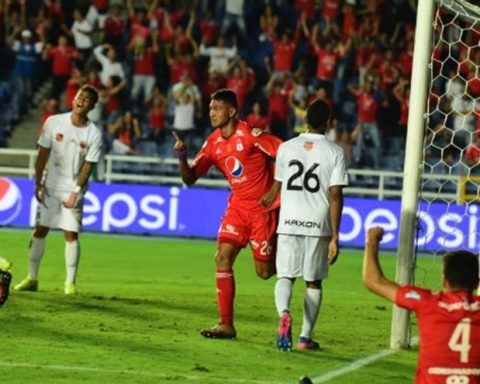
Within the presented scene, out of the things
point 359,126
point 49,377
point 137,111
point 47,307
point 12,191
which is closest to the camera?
point 49,377

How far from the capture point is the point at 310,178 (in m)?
12.1

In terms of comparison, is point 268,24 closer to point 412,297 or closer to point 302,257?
point 302,257

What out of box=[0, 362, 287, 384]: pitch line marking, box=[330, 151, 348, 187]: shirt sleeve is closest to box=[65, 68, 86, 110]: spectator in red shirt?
box=[330, 151, 348, 187]: shirt sleeve

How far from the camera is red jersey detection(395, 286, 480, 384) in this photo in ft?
25.0

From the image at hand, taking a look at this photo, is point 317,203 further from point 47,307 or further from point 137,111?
point 137,111

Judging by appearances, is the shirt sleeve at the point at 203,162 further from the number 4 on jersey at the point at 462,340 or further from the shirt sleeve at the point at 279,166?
the number 4 on jersey at the point at 462,340

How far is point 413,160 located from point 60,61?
18.5 meters

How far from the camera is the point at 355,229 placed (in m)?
24.1

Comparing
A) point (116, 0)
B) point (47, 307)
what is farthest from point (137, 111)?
point (47, 307)

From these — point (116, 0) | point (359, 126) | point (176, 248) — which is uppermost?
point (116, 0)

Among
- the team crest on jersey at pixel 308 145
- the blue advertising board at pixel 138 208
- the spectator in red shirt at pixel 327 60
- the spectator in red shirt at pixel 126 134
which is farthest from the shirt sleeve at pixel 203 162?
the spectator in red shirt at pixel 327 60

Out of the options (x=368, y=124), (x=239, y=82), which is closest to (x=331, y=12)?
(x=239, y=82)

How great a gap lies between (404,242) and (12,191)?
44.0 ft

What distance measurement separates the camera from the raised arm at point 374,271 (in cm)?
750
